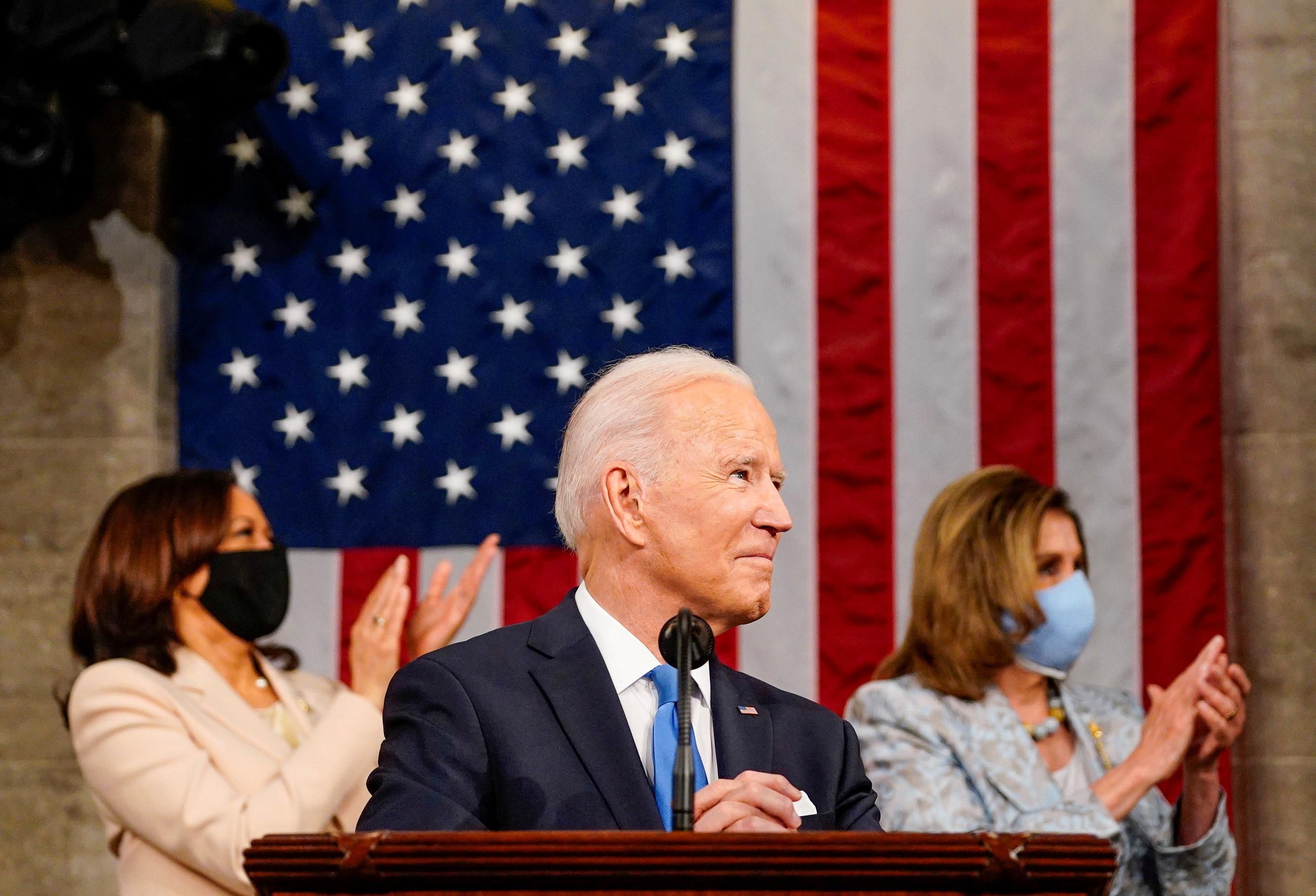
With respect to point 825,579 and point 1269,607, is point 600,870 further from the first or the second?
point 1269,607

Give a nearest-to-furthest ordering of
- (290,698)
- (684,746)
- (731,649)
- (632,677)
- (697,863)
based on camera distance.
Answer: (697,863)
(684,746)
(632,677)
(290,698)
(731,649)

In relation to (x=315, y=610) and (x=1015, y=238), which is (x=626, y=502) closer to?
(x=315, y=610)

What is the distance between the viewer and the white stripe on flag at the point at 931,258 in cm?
457

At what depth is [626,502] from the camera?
2.30 meters

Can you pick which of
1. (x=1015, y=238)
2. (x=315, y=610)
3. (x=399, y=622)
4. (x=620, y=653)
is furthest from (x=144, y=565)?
(x=1015, y=238)

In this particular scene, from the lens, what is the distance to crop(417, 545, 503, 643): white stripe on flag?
456cm

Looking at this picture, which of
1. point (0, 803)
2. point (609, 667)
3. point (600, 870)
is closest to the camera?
point (600, 870)

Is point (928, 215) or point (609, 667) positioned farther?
point (928, 215)

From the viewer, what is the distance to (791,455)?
4.57 meters

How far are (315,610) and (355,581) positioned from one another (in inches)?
6.0

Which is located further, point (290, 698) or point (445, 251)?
point (445, 251)

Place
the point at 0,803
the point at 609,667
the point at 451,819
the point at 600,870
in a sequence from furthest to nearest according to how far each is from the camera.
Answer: the point at 0,803 < the point at 609,667 < the point at 451,819 < the point at 600,870

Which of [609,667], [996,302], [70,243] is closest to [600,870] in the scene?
[609,667]

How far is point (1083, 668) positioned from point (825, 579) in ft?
2.61
